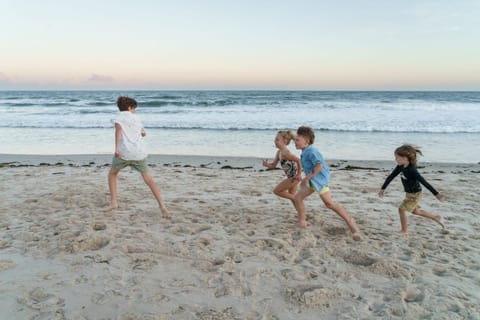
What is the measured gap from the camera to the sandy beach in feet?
9.08

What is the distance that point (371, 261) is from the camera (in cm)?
355

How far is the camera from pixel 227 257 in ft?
11.8

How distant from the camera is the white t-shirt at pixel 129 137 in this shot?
15.3 feet

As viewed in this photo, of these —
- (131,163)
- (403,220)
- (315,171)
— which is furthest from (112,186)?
(403,220)

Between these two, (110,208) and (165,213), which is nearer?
(165,213)

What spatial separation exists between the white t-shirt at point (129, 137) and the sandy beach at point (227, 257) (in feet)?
2.57

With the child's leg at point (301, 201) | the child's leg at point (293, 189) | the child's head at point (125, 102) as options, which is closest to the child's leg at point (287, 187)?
the child's leg at point (293, 189)

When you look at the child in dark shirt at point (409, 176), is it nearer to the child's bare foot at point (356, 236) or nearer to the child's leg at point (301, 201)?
the child's bare foot at point (356, 236)

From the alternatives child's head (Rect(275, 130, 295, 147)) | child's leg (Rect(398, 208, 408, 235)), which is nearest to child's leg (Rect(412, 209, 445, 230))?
child's leg (Rect(398, 208, 408, 235))

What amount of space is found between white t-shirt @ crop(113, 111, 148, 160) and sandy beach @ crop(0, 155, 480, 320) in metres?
0.78

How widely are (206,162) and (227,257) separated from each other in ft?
19.3

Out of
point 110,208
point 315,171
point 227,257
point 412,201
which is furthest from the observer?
point 110,208

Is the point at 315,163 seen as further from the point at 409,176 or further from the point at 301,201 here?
the point at 409,176

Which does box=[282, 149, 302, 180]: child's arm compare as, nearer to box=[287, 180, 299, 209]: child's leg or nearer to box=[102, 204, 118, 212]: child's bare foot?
box=[287, 180, 299, 209]: child's leg
